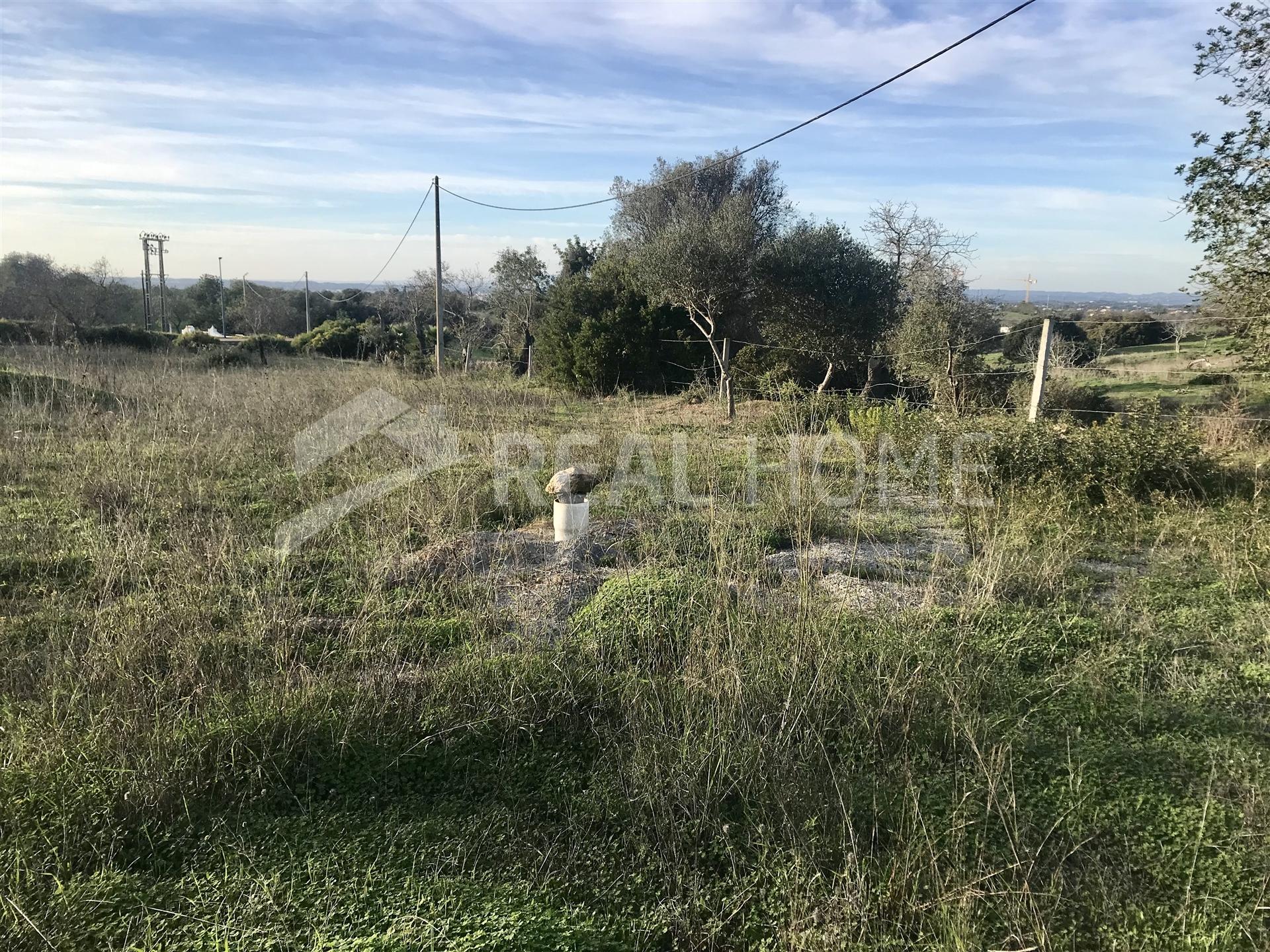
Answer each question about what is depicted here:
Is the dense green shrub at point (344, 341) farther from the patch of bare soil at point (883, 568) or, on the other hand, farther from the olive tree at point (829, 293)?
the patch of bare soil at point (883, 568)

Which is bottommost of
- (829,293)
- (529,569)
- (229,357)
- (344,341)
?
(529,569)

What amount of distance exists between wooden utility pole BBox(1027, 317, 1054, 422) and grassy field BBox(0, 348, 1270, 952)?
99.0 inches

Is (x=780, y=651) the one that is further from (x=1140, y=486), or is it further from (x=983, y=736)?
(x=1140, y=486)

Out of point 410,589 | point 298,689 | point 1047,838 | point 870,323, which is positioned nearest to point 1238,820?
point 1047,838

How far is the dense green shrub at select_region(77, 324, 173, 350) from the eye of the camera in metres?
18.1

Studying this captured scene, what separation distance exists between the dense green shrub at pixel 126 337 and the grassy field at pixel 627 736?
1671 cm

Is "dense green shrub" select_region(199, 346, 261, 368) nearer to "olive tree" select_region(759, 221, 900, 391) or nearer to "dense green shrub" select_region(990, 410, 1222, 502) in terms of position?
"olive tree" select_region(759, 221, 900, 391)

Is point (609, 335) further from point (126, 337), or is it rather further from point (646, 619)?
point (126, 337)

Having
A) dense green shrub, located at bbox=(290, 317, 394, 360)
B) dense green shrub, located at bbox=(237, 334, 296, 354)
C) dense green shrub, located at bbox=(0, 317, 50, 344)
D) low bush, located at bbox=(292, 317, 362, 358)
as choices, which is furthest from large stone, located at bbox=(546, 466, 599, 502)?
low bush, located at bbox=(292, 317, 362, 358)

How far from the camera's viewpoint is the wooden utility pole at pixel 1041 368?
6938 mm

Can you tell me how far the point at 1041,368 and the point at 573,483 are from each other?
4838 millimetres

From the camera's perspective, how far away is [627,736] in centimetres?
265

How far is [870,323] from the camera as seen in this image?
39.8 ft

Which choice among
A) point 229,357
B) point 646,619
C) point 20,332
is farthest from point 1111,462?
point 20,332
